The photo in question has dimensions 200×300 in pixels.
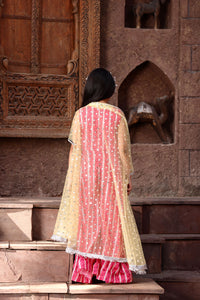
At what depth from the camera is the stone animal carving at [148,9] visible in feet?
17.9

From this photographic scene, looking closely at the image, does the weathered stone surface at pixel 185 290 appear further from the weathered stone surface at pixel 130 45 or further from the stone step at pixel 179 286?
the weathered stone surface at pixel 130 45

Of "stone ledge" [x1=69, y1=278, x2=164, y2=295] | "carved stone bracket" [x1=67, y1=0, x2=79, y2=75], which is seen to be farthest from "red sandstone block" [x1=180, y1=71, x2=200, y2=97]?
"stone ledge" [x1=69, y1=278, x2=164, y2=295]

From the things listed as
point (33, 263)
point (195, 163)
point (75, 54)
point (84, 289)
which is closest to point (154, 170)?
point (195, 163)

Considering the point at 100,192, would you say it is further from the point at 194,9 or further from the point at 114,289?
the point at 194,9

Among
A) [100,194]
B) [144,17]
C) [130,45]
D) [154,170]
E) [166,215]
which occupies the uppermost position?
[144,17]

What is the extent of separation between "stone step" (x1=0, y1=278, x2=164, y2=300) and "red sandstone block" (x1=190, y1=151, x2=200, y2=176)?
2.20 meters

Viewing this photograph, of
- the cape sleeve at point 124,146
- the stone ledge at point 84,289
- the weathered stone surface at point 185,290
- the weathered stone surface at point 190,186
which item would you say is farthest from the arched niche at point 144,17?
the stone ledge at point 84,289

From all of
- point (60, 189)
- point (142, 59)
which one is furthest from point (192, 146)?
point (60, 189)

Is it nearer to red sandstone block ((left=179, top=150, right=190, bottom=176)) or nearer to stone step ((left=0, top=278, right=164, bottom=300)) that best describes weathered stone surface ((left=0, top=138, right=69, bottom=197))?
red sandstone block ((left=179, top=150, right=190, bottom=176))

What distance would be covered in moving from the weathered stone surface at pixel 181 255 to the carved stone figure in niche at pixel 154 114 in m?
1.48

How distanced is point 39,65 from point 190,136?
71.6 inches

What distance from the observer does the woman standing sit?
3.36 metres

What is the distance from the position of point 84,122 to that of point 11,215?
44.3 inches

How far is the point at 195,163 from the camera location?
539cm
